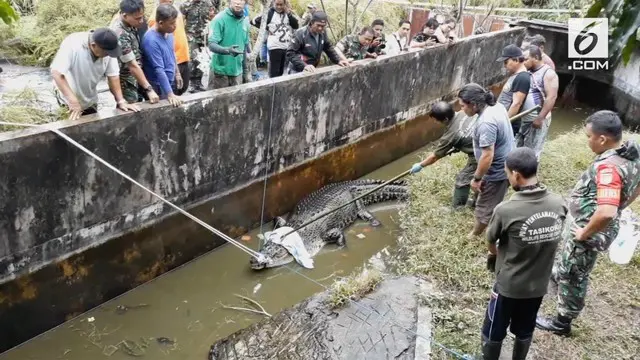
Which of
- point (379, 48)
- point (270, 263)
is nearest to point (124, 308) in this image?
point (270, 263)

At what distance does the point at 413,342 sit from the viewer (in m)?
4.19

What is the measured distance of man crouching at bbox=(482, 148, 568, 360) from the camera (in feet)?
9.90

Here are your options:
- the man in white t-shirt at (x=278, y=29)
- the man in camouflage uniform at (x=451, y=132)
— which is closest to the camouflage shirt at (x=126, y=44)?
the man in white t-shirt at (x=278, y=29)

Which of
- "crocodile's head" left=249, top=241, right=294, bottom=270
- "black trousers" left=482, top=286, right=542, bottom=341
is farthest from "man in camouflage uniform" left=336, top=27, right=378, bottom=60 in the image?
"black trousers" left=482, top=286, right=542, bottom=341

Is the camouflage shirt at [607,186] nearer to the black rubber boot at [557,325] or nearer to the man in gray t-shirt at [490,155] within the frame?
the black rubber boot at [557,325]

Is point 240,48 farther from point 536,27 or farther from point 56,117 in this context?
point 536,27

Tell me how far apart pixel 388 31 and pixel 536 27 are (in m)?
4.14

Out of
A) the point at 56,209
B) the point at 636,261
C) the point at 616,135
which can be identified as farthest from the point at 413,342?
the point at 56,209

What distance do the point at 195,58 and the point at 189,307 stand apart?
11.8 feet

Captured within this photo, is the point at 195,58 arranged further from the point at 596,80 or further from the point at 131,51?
the point at 596,80

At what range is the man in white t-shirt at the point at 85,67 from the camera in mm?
4203

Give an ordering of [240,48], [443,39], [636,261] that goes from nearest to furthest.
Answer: [636,261]
[240,48]
[443,39]

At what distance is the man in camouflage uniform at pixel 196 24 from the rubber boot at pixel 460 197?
3772 mm

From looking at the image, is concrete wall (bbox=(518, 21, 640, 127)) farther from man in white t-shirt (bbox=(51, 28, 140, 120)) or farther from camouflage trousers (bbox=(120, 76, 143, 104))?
man in white t-shirt (bbox=(51, 28, 140, 120))
